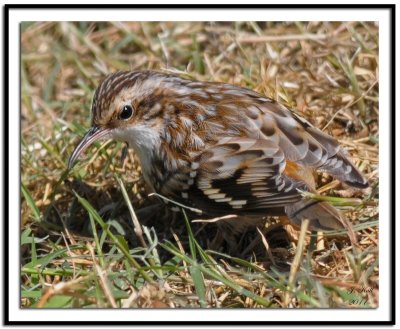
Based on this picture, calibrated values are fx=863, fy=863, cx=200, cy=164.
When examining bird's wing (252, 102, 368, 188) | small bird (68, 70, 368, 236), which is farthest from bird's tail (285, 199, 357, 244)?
bird's wing (252, 102, 368, 188)

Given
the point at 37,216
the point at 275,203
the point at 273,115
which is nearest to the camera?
the point at 275,203

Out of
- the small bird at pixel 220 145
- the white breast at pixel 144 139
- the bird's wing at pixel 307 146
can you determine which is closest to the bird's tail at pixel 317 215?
the small bird at pixel 220 145

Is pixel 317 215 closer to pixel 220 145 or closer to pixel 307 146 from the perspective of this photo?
pixel 307 146

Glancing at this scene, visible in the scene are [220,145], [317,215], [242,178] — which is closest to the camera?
[317,215]

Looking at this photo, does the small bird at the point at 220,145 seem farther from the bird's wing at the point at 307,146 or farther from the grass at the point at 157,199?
the grass at the point at 157,199

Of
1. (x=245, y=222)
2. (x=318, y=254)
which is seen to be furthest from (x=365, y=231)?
(x=245, y=222)

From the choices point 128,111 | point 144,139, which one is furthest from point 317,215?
point 128,111
